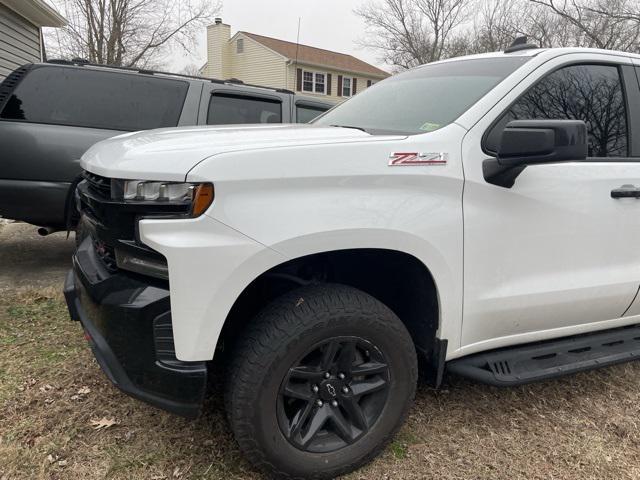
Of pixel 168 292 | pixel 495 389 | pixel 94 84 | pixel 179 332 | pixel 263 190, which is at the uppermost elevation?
pixel 94 84

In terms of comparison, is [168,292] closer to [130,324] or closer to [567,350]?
[130,324]

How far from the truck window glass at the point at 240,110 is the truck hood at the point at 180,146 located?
2.94 meters

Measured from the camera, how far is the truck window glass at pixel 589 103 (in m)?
2.54

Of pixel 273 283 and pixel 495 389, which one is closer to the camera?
pixel 273 283

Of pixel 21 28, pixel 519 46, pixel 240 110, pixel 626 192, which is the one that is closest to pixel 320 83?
pixel 21 28

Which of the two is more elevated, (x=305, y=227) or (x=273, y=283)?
(x=305, y=227)

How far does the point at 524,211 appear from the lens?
235 centimetres

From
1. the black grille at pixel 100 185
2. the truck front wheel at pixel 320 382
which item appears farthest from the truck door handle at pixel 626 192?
the black grille at pixel 100 185

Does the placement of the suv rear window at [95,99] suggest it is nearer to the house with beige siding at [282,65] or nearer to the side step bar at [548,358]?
the side step bar at [548,358]

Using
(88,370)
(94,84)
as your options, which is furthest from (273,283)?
(94,84)

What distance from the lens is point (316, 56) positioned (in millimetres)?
29516

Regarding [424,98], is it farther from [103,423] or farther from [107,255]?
[103,423]

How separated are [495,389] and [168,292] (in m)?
2.19

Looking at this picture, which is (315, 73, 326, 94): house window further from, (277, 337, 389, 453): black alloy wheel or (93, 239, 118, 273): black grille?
(277, 337, 389, 453): black alloy wheel
